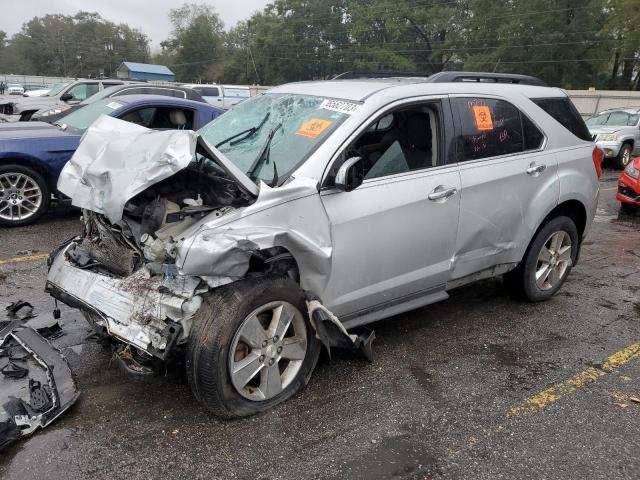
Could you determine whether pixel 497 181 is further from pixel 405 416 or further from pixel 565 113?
pixel 405 416

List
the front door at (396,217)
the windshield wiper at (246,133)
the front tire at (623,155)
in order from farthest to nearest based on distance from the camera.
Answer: the front tire at (623,155), the windshield wiper at (246,133), the front door at (396,217)

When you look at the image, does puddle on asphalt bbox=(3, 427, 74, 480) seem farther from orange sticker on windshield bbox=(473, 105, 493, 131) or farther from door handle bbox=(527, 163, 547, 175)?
door handle bbox=(527, 163, 547, 175)

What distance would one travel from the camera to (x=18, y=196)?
6.76 meters

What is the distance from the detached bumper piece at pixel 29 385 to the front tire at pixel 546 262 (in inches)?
141

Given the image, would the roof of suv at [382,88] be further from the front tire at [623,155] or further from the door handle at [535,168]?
the front tire at [623,155]

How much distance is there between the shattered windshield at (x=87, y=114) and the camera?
753 centimetres

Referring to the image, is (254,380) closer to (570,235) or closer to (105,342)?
(105,342)

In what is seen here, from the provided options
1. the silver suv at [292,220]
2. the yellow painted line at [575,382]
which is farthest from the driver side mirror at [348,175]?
the yellow painted line at [575,382]

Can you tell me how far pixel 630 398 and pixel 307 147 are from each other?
8.46ft

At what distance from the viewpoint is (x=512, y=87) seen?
14.7 feet

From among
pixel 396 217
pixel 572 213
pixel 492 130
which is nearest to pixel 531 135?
pixel 492 130

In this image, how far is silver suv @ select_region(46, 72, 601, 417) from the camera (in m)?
2.82

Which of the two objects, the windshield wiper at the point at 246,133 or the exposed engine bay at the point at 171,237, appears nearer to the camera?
the exposed engine bay at the point at 171,237

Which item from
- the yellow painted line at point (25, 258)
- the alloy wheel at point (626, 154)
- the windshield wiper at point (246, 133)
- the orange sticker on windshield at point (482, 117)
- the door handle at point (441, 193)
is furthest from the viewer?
the alloy wheel at point (626, 154)
